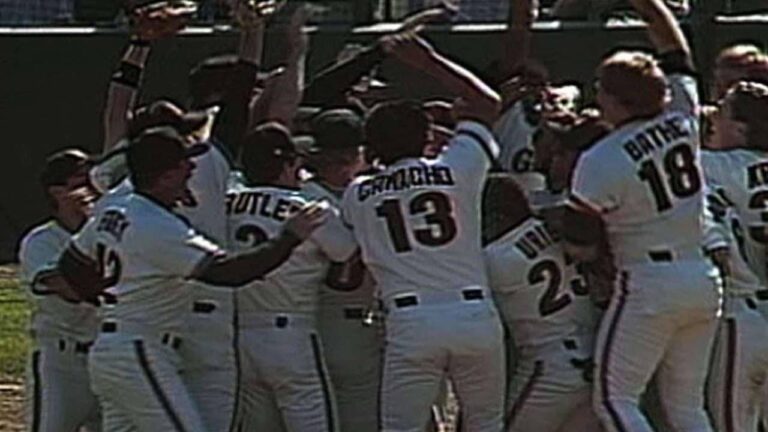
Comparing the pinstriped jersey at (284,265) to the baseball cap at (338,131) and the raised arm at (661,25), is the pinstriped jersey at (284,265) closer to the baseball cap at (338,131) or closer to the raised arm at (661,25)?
the baseball cap at (338,131)

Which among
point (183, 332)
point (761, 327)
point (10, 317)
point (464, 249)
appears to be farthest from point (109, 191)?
point (10, 317)

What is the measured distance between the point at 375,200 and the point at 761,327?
174 cm

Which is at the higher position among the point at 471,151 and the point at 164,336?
the point at 471,151

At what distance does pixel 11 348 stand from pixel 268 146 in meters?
6.11

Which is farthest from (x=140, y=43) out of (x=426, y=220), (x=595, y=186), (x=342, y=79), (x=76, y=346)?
(x=595, y=186)

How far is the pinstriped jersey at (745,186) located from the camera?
8891 millimetres

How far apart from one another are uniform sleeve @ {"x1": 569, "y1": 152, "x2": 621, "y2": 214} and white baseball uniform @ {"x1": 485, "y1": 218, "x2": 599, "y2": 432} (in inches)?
14.1

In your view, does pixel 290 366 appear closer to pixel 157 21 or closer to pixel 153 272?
pixel 153 272

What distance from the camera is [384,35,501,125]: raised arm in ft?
27.2

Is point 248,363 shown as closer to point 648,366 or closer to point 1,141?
point 648,366

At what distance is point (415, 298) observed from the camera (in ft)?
26.9

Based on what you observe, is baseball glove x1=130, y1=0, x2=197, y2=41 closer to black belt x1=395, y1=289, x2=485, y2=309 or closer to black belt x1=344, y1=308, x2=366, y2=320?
black belt x1=344, y1=308, x2=366, y2=320

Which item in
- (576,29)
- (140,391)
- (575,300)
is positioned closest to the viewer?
(140,391)

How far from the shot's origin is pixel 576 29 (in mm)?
19141
